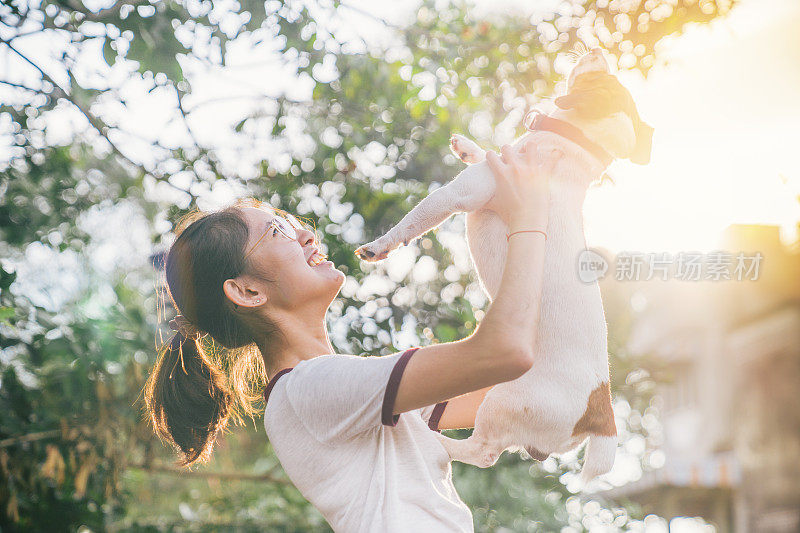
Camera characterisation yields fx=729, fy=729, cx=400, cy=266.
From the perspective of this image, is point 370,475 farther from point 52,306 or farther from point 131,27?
point 52,306

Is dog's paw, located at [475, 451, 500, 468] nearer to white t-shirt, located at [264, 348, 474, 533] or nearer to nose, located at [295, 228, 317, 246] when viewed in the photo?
white t-shirt, located at [264, 348, 474, 533]

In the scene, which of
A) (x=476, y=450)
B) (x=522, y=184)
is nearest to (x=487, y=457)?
(x=476, y=450)

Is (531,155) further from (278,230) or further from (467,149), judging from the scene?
(278,230)

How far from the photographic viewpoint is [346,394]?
4.62ft

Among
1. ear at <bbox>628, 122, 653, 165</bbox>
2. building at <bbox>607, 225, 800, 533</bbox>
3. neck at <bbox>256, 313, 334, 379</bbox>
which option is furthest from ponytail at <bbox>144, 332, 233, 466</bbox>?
building at <bbox>607, 225, 800, 533</bbox>

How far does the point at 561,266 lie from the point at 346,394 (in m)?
0.50

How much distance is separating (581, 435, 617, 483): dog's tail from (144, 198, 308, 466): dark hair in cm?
75

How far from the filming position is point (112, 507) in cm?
411

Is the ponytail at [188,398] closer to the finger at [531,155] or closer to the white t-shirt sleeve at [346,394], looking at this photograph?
the white t-shirt sleeve at [346,394]

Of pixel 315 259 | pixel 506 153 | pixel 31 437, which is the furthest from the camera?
pixel 31 437

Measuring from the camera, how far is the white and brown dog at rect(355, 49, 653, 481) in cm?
142

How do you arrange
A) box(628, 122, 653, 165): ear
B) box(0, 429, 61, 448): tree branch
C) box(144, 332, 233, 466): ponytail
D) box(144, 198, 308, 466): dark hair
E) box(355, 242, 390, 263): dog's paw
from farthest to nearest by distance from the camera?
box(0, 429, 61, 448): tree branch → box(144, 332, 233, 466): ponytail → box(144, 198, 308, 466): dark hair → box(628, 122, 653, 165): ear → box(355, 242, 390, 263): dog's paw

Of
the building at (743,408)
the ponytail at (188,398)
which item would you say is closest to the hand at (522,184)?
the ponytail at (188,398)

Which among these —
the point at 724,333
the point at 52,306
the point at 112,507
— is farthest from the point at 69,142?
the point at 724,333
